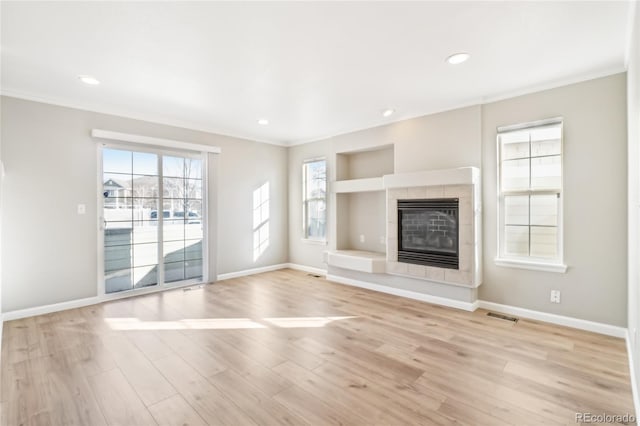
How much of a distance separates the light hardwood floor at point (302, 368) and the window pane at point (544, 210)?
114 centimetres

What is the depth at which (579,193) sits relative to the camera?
10.4 ft

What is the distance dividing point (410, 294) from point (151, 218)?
3993mm

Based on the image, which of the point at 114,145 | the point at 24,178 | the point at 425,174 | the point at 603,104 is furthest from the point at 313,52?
the point at 24,178

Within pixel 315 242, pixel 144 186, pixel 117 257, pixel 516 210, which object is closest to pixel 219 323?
pixel 117 257

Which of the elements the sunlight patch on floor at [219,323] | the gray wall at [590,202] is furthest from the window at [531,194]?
the sunlight patch on floor at [219,323]

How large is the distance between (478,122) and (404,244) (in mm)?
1864

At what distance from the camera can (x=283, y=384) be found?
218 cm

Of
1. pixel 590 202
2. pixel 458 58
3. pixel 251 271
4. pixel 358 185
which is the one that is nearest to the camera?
pixel 458 58

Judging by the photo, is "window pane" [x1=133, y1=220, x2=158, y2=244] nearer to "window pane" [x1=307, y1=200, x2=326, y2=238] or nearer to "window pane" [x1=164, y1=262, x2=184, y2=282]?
"window pane" [x1=164, y1=262, x2=184, y2=282]

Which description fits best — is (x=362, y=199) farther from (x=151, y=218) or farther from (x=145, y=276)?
(x=145, y=276)

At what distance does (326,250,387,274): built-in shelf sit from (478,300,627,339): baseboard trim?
4.56 feet

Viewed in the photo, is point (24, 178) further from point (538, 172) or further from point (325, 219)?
point (538, 172)

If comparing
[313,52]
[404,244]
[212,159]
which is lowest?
[404,244]

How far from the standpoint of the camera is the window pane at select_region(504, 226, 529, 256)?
360 centimetres
